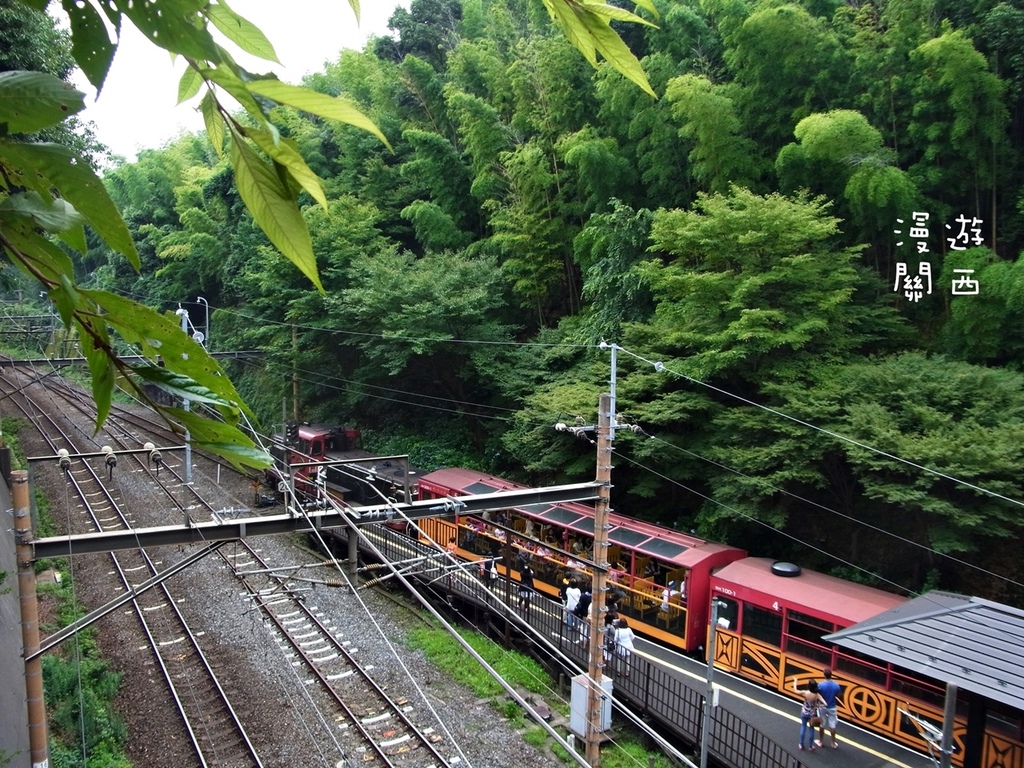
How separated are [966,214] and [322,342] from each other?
616 inches

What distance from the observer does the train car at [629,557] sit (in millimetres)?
12242

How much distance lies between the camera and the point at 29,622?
7.45 m

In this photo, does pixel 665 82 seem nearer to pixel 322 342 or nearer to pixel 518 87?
pixel 518 87

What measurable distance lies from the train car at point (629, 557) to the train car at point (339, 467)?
2.12 metres

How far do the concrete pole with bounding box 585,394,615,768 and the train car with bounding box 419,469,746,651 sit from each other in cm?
242

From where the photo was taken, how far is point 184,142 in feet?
127

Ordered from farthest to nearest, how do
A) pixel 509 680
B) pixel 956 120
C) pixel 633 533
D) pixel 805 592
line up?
pixel 956 120, pixel 633 533, pixel 509 680, pixel 805 592

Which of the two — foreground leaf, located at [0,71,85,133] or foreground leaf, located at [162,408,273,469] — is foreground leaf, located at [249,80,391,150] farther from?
foreground leaf, located at [162,408,273,469]

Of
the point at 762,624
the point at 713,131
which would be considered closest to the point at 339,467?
the point at 762,624

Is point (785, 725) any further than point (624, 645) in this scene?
No

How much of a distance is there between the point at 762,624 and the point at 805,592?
2.51 ft

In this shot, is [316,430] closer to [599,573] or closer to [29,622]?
[29,622]

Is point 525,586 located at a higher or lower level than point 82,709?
higher

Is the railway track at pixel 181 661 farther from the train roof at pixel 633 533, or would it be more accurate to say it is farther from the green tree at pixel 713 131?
the green tree at pixel 713 131
